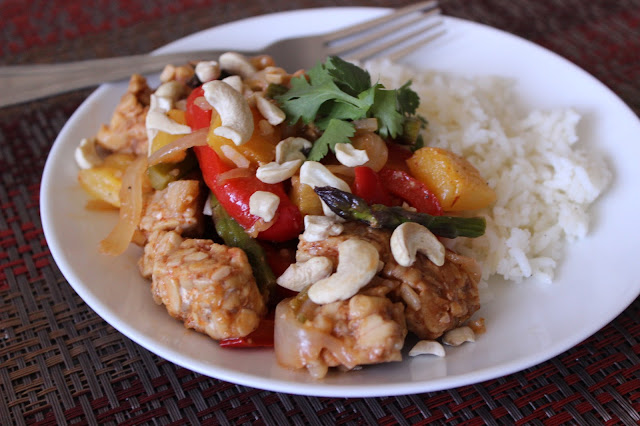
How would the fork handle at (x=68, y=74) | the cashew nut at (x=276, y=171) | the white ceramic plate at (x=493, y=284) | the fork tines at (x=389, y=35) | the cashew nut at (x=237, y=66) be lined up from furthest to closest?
the fork tines at (x=389, y=35) < the fork handle at (x=68, y=74) < the cashew nut at (x=237, y=66) < the cashew nut at (x=276, y=171) < the white ceramic plate at (x=493, y=284)

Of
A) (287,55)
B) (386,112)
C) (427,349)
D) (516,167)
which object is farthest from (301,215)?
(287,55)

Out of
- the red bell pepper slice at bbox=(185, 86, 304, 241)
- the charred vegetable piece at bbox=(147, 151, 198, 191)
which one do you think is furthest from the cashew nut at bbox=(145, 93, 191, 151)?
the red bell pepper slice at bbox=(185, 86, 304, 241)

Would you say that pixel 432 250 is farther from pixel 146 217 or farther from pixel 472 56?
pixel 472 56

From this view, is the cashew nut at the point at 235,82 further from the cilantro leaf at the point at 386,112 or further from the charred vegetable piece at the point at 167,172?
the cilantro leaf at the point at 386,112

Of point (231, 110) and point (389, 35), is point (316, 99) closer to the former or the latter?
point (231, 110)

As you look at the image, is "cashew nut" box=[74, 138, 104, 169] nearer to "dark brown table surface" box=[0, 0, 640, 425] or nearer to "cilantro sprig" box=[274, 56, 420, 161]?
"dark brown table surface" box=[0, 0, 640, 425]

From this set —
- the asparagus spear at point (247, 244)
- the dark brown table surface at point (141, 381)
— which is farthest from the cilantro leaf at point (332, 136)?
the dark brown table surface at point (141, 381)

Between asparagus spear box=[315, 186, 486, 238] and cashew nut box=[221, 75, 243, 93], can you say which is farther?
cashew nut box=[221, 75, 243, 93]
